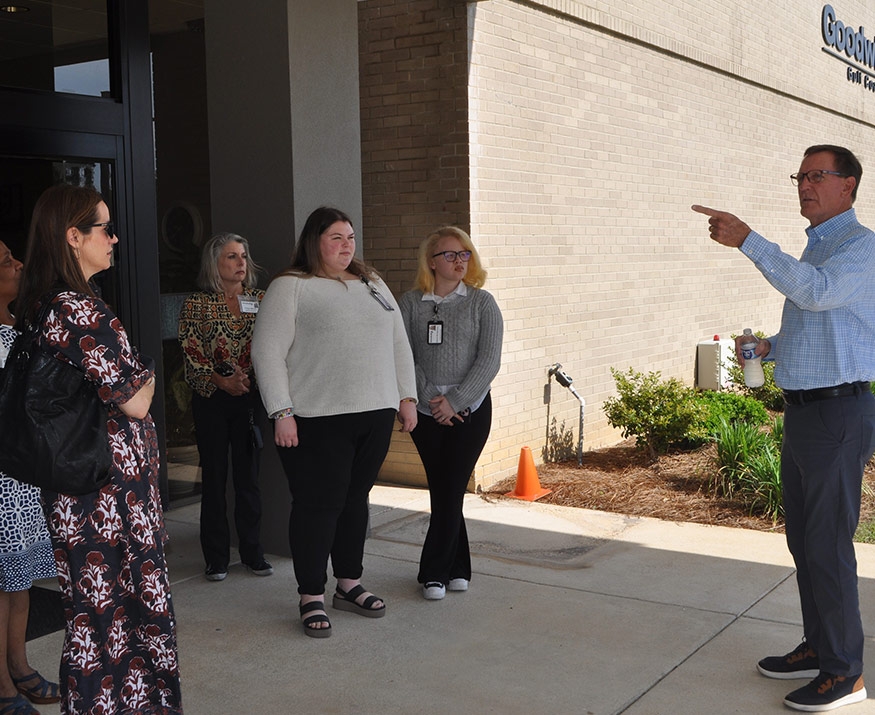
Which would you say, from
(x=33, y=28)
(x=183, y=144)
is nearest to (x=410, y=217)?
(x=183, y=144)

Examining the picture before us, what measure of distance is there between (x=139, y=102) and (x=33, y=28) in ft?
2.25

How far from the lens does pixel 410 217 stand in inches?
329

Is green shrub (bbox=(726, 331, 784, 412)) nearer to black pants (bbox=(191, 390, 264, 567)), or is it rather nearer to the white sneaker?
the white sneaker

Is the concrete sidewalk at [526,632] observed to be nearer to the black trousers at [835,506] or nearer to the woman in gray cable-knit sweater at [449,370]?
the black trousers at [835,506]

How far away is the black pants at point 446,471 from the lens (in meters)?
5.56

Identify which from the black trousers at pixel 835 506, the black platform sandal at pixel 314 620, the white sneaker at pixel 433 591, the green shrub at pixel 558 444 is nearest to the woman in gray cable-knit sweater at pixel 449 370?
the white sneaker at pixel 433 591

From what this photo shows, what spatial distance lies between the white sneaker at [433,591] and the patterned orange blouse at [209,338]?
5.12 ft

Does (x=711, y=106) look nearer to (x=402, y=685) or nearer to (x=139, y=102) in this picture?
(x=139, y=102)

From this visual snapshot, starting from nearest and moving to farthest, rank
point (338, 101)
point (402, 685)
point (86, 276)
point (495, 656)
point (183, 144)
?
point (86, 276) → point (402, 685) → point (495, 656) → point (338, 101) → point (183, 144)

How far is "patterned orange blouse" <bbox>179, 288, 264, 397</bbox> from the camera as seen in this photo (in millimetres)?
5859

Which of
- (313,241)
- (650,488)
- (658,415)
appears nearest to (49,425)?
(313,241)

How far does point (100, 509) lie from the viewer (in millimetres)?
3500

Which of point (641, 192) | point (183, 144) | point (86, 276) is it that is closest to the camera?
point (86, 276)

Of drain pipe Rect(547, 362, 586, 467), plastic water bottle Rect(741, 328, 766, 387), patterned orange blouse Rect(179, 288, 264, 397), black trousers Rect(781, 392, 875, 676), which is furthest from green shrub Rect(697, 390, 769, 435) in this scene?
black trousers Rect(781, 392, 875, 676)
